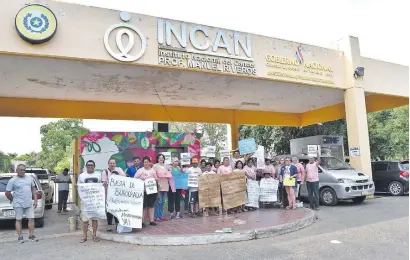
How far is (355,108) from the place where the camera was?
13.4 meters

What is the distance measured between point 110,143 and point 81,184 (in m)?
4.58

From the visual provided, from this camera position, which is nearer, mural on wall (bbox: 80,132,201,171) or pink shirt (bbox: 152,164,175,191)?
pink shirt (bbox: 152,164,175,191)

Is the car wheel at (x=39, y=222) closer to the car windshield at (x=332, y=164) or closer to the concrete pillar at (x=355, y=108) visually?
the car windshield at (x=332, y=164)

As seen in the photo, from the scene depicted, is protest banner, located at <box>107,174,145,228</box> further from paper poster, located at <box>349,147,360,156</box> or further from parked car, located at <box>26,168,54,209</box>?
Answer: paper poster, located at <box>349,147,360,156</box>

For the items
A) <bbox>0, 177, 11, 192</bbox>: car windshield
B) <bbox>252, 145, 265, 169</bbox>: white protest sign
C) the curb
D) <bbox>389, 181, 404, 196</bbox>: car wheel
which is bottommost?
the curb

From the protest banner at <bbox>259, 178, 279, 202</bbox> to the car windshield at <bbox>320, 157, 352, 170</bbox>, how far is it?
2.57 meters

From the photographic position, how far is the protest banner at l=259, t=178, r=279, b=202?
10617 millimetres

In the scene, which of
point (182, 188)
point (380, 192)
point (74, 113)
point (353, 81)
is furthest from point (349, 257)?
point (74, 113)

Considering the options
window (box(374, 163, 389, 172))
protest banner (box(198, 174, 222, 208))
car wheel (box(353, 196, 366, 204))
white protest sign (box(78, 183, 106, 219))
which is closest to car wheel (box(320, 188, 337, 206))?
car wheel (box(353, 196, 366, 204))

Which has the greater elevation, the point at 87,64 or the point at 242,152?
the point at 87,64

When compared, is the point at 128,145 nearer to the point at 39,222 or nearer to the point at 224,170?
the point at 39,222

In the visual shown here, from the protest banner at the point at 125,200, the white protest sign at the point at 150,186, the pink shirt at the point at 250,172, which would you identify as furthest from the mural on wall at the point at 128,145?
the protest banner at the point at 125,200

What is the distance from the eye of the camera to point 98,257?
5.94 m

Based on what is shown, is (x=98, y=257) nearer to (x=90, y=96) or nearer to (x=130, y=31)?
(x=130, y=31)
